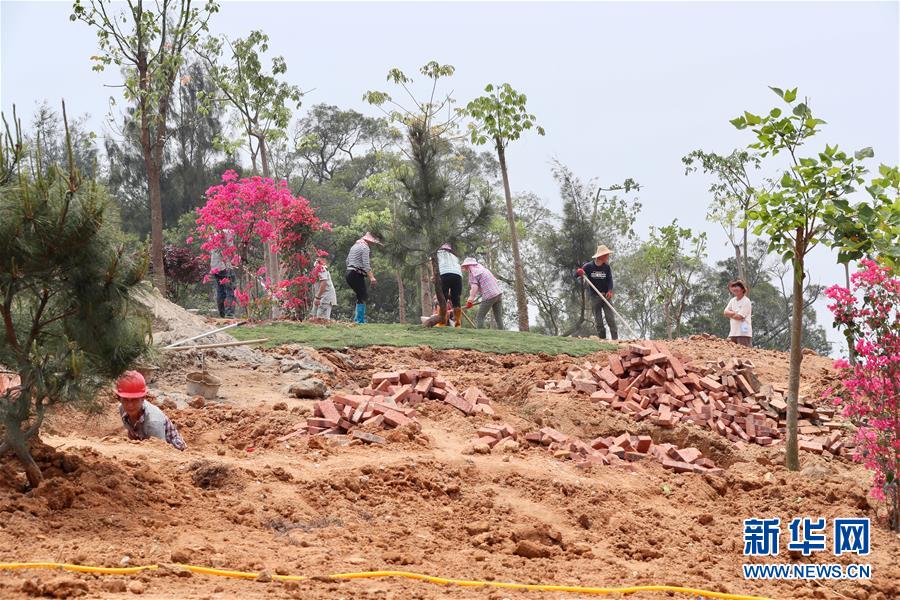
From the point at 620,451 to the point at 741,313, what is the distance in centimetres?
619

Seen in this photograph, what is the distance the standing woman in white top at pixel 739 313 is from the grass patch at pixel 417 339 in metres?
1.78

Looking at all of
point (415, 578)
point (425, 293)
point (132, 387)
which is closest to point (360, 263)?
point (425, 293)

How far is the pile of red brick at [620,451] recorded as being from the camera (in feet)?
23.9

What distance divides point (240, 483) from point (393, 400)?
246 centimetres

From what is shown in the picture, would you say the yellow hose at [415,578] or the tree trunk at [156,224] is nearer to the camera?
the yellow hose at [415,578]

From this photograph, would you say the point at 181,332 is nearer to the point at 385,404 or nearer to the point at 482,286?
the point at 385,404

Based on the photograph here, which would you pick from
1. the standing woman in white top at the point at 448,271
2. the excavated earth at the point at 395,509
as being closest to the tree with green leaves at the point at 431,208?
the standing woman in white top at the point at 448,271

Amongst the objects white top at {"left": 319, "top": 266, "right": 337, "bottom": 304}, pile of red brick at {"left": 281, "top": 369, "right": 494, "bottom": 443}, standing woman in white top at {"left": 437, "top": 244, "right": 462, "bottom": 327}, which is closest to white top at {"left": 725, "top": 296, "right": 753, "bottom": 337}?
standing woman in white top at {"left": 437, "top": 244, "right": 462, "bottom": 327}

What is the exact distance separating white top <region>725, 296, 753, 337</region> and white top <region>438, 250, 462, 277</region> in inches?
160

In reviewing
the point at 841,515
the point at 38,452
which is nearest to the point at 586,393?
the point at 841,515

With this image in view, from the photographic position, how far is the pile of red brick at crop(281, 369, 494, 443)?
7.44m

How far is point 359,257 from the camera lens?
14.8m

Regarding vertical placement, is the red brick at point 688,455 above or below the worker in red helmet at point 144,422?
below

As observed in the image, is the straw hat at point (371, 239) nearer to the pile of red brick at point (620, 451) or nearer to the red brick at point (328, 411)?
the red brick at point (328, 411)
